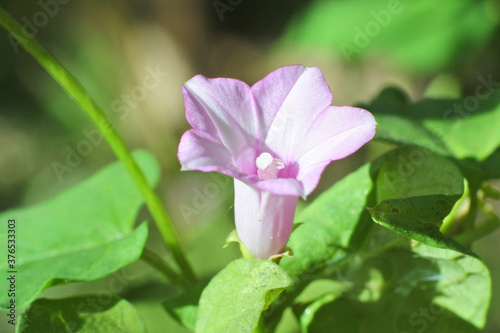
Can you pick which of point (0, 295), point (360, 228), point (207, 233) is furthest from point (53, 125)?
point (360, 228)

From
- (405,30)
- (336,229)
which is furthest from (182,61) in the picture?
(336,229)

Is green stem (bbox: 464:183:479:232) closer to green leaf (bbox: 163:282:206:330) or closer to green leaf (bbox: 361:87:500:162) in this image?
green leaf (bbox: 361:87:500:162)

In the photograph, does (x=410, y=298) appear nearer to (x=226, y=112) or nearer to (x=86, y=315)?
(x=226, y=112)

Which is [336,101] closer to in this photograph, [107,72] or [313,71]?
[107,72]

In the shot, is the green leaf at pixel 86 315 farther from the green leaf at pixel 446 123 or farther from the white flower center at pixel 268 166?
the green leaf at pixel 446 123

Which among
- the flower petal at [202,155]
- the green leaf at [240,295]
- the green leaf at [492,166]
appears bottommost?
the green leaf at [492,166]

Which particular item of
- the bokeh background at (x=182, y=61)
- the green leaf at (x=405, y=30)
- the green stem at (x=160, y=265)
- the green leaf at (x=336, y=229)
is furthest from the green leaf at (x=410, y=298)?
the green leaf at (x=405, y=30)

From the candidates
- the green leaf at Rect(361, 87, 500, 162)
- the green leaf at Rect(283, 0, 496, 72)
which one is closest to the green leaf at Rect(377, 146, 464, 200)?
the green leaf at Rect(361, 87, 500, 162)
